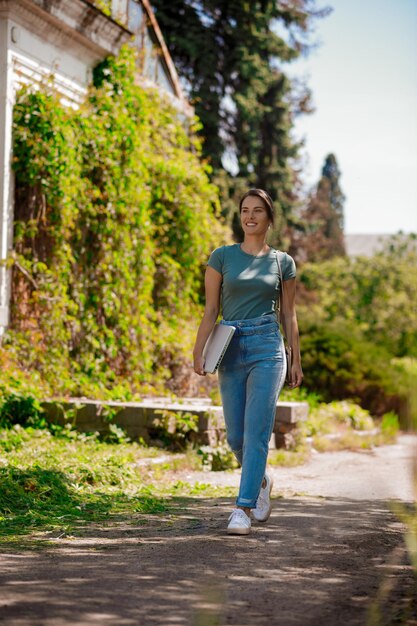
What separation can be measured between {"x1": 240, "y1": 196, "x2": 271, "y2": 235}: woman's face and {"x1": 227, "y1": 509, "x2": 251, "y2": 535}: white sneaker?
5.79 feet

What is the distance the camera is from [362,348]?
56.1 ft

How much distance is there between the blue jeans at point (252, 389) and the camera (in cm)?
606

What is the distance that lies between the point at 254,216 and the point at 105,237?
6.32 meters

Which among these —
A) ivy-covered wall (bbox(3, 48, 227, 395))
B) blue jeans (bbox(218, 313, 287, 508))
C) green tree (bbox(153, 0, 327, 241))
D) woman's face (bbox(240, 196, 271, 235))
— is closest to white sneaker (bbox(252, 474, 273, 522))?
blue jeans (bbox(218, 313, 287, 508))

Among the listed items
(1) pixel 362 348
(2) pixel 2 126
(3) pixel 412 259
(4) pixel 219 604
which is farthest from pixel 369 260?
(4) pixel 219 604

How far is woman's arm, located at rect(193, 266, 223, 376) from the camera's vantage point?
622cm

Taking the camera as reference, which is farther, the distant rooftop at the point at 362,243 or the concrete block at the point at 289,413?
the distant rooftop at the point at 362,243

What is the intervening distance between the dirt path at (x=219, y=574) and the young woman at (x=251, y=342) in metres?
0.36

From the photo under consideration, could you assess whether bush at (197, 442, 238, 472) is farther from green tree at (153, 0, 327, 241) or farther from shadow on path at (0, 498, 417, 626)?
green tree at (153, 0, 327, 241)

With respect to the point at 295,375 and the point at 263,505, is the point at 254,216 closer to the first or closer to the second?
the point at 295,375

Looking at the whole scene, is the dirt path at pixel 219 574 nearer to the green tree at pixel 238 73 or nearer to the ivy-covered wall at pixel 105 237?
the ivy-covered wall at pixel 105 237

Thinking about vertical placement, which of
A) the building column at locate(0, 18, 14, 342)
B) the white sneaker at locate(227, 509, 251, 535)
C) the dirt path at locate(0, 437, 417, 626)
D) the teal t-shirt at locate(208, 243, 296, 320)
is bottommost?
the dirt path at locate(0, 437, 417, 626)

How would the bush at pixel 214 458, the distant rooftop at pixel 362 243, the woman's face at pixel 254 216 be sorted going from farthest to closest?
the distant rooftop at pixel 362 243
the bush at pixel 214 458
the woman's face at pixel 254 216

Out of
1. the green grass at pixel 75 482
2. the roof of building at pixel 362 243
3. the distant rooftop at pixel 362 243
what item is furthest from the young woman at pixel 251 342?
the distant rooftop at pixel 362 243
